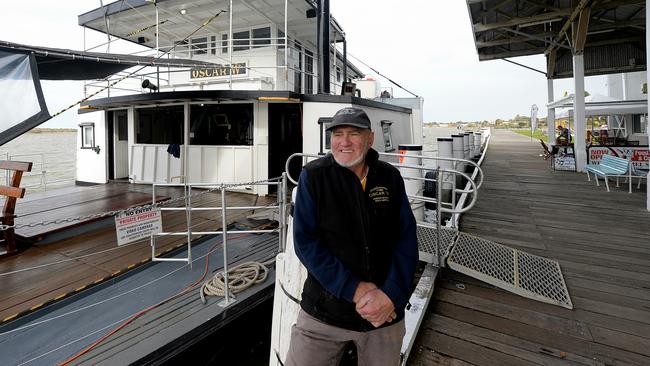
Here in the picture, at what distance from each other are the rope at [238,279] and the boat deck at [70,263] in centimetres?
112

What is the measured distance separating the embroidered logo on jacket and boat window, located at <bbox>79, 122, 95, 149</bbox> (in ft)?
33.7

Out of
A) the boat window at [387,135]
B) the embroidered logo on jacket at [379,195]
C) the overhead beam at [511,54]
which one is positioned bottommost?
the embroidered logo on jacket at [379,195]

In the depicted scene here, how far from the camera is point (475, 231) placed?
4.43 meters

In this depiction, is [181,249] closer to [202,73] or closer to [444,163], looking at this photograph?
[444,163]

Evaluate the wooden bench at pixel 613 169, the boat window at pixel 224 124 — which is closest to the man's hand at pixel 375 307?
the wooden bench at pixel 613 169

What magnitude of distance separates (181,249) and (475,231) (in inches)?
Result: 153

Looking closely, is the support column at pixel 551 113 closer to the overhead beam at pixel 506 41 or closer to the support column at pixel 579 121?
the overhead beam at pixel 506 41

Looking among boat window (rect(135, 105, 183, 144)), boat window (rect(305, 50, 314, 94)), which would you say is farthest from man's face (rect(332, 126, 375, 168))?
boat window (rect(305, 50, 314, 94))

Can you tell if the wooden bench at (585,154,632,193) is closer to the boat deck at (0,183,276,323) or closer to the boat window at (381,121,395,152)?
the boat window at (381,121,395,152)

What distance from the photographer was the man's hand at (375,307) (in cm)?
140

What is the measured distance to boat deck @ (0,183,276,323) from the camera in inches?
124

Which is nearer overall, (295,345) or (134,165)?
(295,345)

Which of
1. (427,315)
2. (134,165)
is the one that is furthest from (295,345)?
(134,165)

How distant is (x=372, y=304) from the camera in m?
1.40
